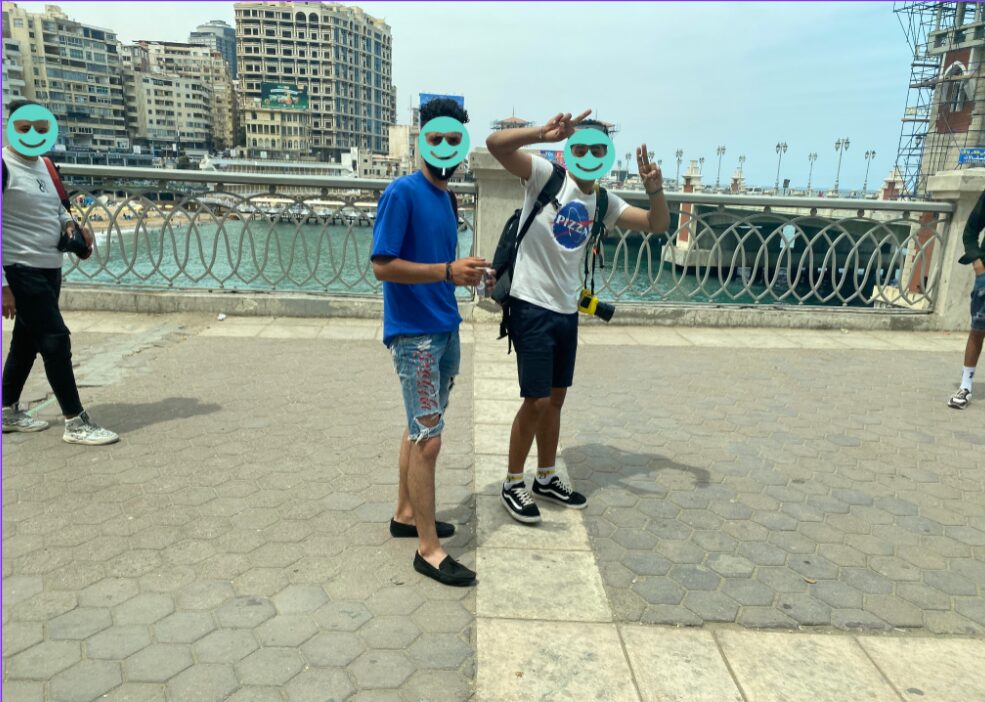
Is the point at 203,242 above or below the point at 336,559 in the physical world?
above

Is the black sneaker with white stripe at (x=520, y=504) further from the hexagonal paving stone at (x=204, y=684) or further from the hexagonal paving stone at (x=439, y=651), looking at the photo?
the hexagonal paving stone at (x=204, y=684)

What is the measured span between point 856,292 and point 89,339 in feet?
28.2

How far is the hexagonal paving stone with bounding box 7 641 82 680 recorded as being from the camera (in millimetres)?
2125

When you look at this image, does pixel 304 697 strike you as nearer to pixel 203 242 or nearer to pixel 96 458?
pixel 96 458

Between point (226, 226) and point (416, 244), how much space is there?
596 centimetres

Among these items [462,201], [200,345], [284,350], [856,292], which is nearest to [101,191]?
[200,345]

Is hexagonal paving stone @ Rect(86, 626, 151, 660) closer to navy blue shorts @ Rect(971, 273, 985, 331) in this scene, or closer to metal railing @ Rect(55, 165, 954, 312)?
metal railing @ Rect(55, 165, 954, 312)

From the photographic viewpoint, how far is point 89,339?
631 cm

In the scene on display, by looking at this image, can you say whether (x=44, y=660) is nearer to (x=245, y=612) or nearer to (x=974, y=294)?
(x=245, y=612)

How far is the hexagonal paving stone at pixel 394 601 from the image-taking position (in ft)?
8.38

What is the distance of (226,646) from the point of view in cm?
230

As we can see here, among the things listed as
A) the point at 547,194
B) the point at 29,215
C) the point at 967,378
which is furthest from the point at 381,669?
the point at 967,378

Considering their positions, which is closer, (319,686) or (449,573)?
(319,686)

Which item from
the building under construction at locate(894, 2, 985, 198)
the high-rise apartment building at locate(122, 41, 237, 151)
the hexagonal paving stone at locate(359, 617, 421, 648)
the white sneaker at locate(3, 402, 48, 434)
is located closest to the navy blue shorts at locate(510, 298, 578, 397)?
the hexagonal paving stone at locate(359, 617, 421, 648)
